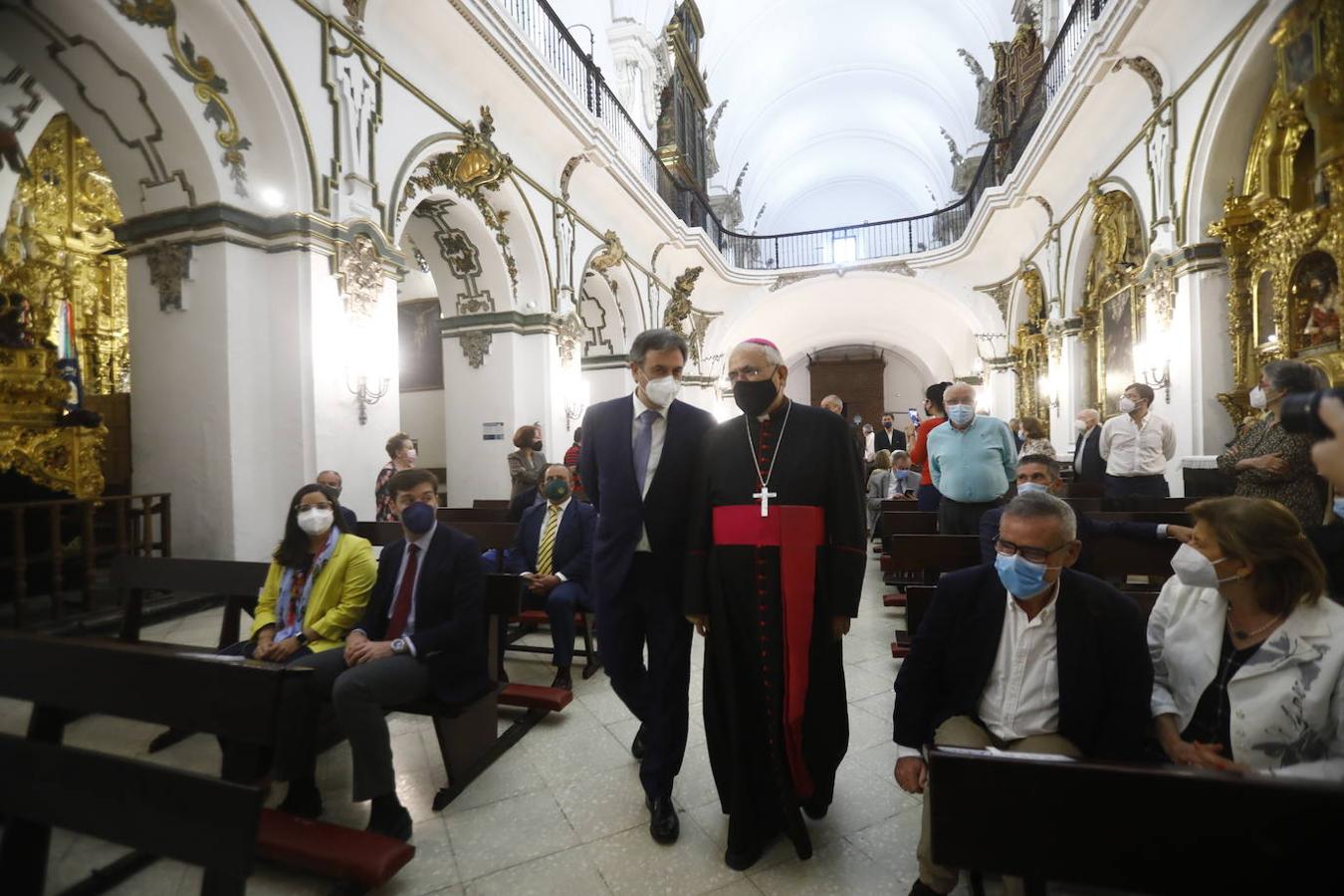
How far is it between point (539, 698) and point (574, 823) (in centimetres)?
92

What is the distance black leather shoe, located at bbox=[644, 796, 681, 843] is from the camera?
2.17m

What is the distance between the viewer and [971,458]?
3789mm

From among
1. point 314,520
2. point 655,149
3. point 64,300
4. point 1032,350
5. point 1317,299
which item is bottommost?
point 314,520

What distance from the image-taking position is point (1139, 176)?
7.41 metres

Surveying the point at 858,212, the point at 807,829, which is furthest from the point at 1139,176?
the point at 858,212

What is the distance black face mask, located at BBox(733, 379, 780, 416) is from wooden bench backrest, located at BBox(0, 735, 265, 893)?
1623 millimetres


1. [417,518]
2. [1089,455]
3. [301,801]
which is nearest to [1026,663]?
[417,518]

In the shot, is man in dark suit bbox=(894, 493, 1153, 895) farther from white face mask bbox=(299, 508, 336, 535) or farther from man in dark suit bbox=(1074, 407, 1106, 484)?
man in dark suit bbox=(1074, 407, 1106, 484)

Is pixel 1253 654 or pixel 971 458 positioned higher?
pixel 971 458

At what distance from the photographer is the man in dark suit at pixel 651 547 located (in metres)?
2.29

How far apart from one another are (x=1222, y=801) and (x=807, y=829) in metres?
1.56

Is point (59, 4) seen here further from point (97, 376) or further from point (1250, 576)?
point (1250, 576)

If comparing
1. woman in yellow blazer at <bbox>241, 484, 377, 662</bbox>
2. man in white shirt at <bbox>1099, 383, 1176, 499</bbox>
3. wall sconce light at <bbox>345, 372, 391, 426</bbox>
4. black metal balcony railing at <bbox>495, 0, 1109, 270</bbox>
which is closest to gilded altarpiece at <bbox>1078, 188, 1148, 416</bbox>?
black metal balcony railing at <bbox>495, 0, 1109, 270</bbox>

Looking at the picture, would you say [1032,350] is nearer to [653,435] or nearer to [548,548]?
[548,548]
